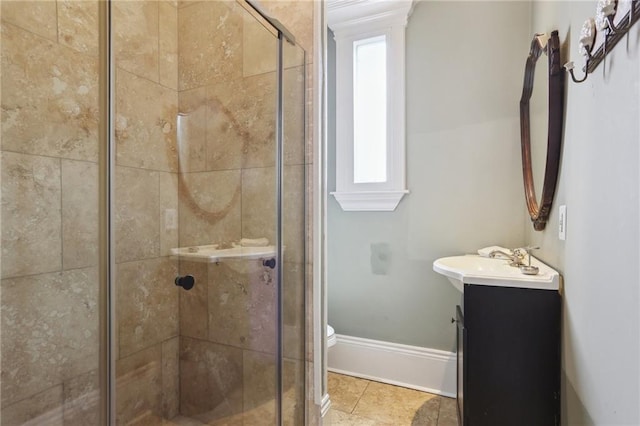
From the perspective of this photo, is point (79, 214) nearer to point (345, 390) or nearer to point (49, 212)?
point (49, 212)

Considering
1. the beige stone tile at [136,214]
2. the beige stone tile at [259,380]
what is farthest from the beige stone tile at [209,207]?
the beige stone tile at [259,380]

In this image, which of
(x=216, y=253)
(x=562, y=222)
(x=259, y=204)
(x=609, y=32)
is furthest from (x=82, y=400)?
(x=609, y=32)

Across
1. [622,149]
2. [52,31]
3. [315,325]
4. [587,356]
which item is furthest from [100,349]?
[622,149]

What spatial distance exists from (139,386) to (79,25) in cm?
167

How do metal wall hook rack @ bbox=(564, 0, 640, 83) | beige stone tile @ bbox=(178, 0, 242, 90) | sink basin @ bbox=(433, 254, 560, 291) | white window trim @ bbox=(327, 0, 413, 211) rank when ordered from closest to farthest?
1. metal wall hook rack @ bbox=(564, 0, 640, 83)
2. sink basin @ bbox=(433, 254, 560, 291)
3. beige stone tile @ bbox=(178, 0, 242, 90)
4. white window trim @ bbox=(327, 0, 413, 211)

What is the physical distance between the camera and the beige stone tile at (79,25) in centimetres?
131

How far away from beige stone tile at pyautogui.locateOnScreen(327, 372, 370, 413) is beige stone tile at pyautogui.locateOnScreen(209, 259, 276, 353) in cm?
67

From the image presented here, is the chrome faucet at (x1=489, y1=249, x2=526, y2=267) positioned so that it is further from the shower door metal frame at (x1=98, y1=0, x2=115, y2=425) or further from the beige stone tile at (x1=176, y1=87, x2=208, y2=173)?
the shower door metal frame at (x1=98, y1=0, x2=115, y2=425)

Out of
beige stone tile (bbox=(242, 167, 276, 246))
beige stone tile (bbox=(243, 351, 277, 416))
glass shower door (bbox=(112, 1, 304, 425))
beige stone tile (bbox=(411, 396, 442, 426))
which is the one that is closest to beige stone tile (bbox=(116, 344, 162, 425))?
glass shower door (bbox=(112, 1, 304, 425))

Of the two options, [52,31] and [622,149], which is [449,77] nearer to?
[622,149]

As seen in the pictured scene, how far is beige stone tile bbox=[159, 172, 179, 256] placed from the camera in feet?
5.44

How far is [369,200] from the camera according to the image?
2.22 m

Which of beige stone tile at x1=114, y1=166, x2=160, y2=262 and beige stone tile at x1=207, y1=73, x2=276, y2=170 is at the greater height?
beige stone tile at x1=207, y1=73, x2=276, y2=170

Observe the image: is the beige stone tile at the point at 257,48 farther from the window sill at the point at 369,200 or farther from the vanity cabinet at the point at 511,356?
the vanity cabinet at the point at 511,356
